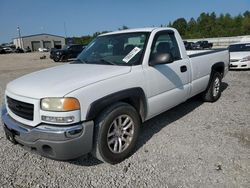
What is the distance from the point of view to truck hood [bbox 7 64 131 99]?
2.88 metres

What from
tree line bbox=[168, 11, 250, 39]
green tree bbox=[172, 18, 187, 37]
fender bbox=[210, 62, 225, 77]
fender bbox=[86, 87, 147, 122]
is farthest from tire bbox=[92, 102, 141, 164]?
green tree bbox=[172, 18, 187, 37]

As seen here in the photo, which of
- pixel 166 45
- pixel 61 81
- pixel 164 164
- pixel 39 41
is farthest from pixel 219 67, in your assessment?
pixel 39 41

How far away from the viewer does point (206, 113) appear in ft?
17.5

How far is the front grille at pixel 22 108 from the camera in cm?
296

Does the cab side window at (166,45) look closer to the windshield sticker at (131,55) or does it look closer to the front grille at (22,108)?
the windshield sticker at (131,55)

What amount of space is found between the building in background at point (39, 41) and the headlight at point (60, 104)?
88968 mm

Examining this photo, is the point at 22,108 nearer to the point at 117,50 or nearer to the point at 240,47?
the point at 117,50

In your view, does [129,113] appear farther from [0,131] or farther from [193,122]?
[0,131]

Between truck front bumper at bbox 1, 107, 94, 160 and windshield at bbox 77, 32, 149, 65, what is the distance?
130 cm

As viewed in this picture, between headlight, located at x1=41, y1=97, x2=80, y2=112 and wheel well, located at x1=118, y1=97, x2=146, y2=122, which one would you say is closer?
headlight, located at x1=41, y1=97, x2=80, y2=112

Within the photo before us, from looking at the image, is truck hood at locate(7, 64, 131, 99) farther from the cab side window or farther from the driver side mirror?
the cab side window

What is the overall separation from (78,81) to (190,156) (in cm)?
192

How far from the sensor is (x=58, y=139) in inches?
109

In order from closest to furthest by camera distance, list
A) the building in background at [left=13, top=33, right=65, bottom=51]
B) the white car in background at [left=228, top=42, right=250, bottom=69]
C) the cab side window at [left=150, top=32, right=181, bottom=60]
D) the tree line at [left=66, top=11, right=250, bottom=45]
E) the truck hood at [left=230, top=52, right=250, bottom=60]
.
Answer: the cab side window at [left=150, top=32, right=181, bottom=60] → the white car in background at [left=228, top=42, right=250, bottom=69] → the truck hood at [left=230, top=52, right=250, bottom=60] → the tree line at [left=66, top=11, right=250, bottom=45] → the building in background at [left=13, top=33, right=65, bottom=51]
